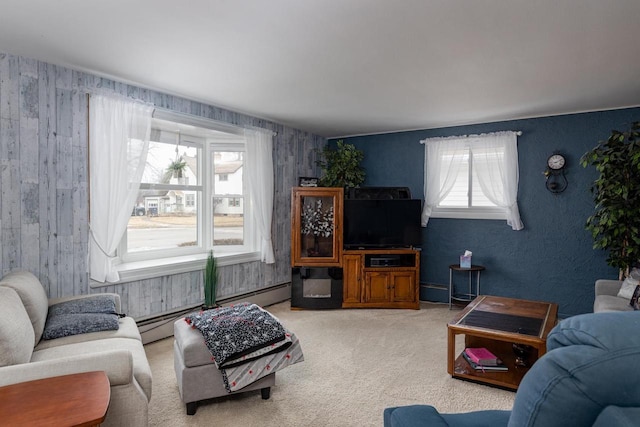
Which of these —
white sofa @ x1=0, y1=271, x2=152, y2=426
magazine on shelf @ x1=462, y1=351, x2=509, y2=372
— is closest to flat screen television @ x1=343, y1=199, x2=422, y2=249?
magazine on shelf @ x1=462, y1=351, x2=509, y2=372

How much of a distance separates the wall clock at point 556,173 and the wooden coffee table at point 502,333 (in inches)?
63.8

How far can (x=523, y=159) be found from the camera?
4.55 m

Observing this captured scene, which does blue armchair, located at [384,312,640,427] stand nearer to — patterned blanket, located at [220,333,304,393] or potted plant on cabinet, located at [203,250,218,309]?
patterned blanket, located at [220,333,304,393]

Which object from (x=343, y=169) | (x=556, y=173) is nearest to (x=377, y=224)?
(x=343, y=169)

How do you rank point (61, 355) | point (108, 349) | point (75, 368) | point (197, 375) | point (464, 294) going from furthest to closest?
point (464, 294), point (197, 375), point (108, 349), point (61, 355), point (75, 368)

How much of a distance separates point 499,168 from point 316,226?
7.95 feet

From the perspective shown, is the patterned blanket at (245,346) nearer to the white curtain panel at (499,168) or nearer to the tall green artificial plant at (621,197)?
the tall green artificial plant at (621,197)

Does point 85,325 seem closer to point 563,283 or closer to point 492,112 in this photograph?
point 492,112

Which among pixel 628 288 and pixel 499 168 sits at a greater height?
pixel 499 168

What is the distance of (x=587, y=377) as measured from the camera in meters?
0.77

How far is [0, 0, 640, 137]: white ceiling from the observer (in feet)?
6.72

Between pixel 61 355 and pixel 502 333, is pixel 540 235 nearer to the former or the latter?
pixel 502 333

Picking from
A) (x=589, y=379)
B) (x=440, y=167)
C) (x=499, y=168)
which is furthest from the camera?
(x=440, y=167)

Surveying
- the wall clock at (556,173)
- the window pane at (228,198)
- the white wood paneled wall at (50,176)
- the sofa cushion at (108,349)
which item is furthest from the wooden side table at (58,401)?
the wall clock at (556,173)
